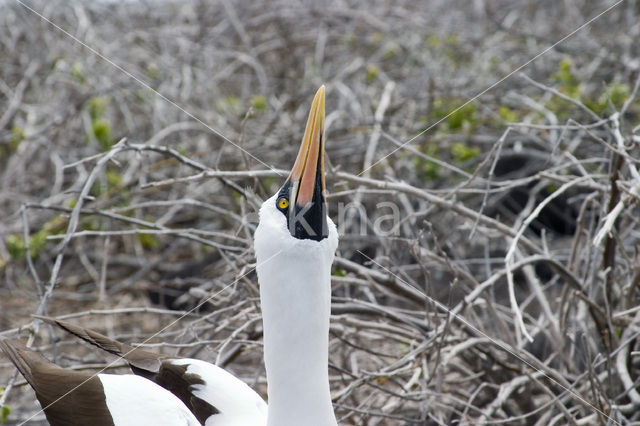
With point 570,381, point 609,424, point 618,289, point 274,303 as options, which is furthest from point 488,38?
point 274,303

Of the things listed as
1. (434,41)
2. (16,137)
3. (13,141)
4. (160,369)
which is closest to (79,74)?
(16,137)

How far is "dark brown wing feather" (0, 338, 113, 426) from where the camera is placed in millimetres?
1866

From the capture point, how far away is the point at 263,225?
1652mm

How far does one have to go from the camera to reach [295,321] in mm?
1622

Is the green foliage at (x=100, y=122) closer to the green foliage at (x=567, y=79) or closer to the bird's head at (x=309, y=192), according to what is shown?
the green foliage at (x=567, y=79)

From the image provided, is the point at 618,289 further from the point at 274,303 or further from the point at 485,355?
the point at 274,303

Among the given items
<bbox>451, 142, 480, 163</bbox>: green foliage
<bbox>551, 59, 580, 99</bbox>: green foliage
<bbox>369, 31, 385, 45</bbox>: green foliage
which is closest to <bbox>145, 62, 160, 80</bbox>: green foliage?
<bbox>369, 31, 385, 45</bbox>: green foliage

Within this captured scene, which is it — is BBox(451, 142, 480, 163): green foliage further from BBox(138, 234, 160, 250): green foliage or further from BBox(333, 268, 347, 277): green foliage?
BBox(138, 234, 160, 250): green foliage

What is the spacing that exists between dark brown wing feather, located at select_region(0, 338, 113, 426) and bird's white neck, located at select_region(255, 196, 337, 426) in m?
0.44

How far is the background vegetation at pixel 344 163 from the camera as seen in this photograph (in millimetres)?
2590

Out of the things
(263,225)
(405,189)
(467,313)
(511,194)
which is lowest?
(511,194)

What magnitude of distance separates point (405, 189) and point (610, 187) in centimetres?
65

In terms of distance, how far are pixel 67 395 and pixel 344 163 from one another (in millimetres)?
2615

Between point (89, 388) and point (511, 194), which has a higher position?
point (89, 388)
